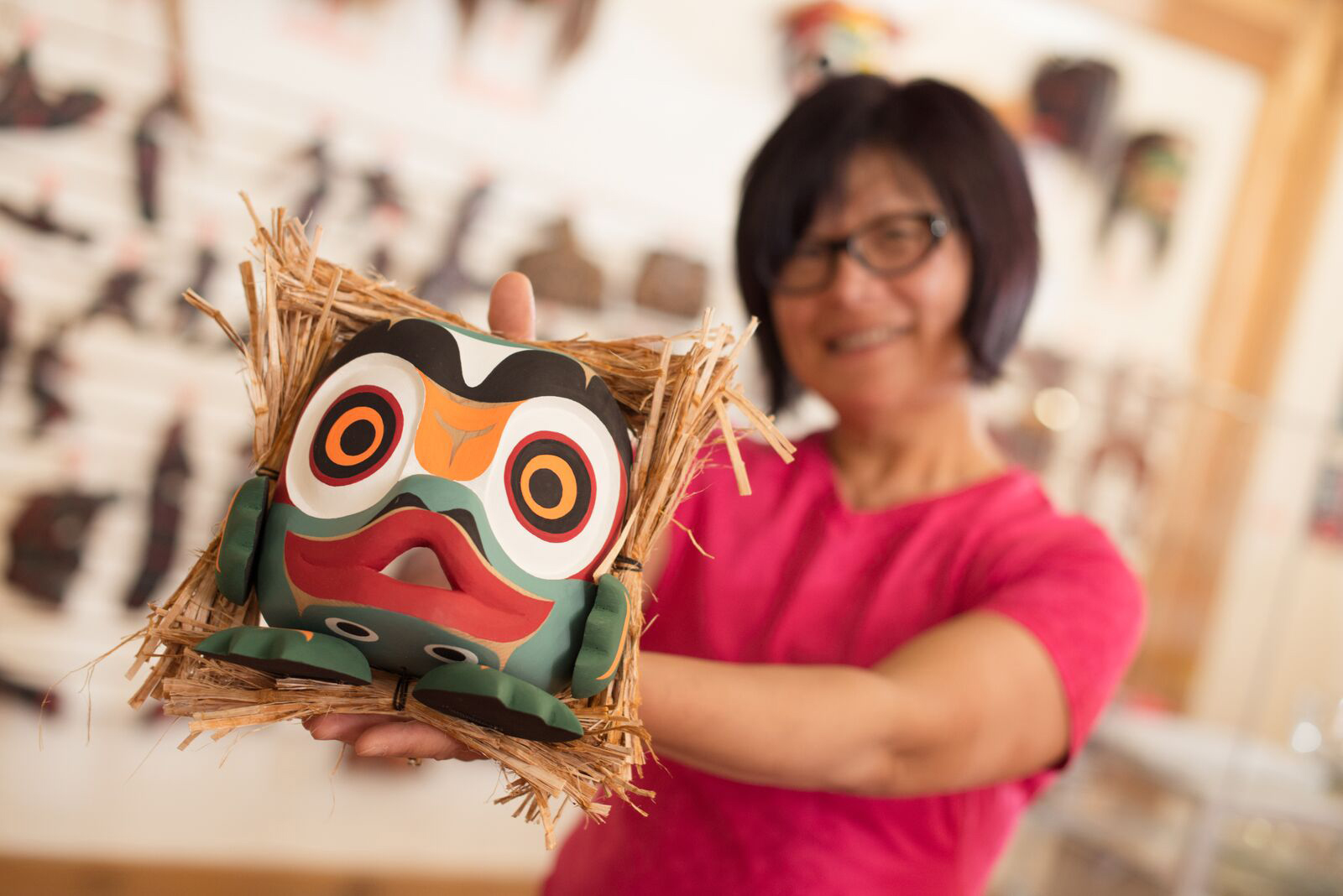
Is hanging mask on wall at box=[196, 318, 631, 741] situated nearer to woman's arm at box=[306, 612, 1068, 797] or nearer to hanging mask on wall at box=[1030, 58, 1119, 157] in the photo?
woman's arm at box=[306, 612, 1068, 797]

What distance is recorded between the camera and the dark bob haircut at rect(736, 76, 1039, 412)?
1.18 metres

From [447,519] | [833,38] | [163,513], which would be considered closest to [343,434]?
[447,519]

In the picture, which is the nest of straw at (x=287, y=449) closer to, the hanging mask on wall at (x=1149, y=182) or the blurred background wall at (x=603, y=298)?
the blurred background wall at (x=603, y=298)

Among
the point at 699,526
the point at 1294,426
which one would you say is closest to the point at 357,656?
the point at 699,526

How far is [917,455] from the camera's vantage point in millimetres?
1258

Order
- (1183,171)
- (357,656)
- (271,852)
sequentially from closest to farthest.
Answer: (357,656) → (271,852) → (1183,171)

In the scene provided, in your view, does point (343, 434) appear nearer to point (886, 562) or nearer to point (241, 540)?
point (241, 540)

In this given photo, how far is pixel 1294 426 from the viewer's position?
2701 millimetres

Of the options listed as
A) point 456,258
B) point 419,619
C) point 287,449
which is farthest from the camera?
point 456,258

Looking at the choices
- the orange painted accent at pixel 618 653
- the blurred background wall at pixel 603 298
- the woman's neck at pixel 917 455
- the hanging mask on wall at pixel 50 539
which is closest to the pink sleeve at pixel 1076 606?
the woman's neck at pixel 917 455

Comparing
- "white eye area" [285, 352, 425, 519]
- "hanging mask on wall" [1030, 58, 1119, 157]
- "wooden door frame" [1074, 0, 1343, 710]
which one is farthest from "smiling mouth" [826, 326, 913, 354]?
"wooden door frame" [1074, 0, 1343, 710]

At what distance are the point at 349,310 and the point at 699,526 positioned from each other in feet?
1.81

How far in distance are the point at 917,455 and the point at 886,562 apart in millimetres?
169

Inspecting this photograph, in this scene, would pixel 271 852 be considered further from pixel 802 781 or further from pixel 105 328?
pixel 802 781
